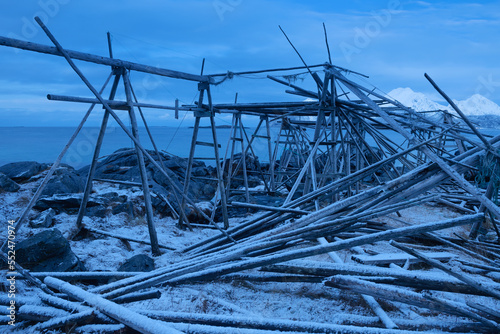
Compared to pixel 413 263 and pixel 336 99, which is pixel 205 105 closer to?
pixel 336 99

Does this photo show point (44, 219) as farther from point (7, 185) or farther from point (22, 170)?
point (22, 170)

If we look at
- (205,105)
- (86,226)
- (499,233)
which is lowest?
(86,226)

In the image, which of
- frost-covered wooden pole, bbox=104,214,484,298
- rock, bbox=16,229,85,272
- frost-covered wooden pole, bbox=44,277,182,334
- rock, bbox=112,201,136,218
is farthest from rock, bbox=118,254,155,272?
rock, bbox=112,201,136,218

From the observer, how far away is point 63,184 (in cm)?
1086

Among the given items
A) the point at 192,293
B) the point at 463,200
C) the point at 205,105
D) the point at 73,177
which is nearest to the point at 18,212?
the point at 73,177

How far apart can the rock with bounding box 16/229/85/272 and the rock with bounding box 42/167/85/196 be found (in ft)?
16.8

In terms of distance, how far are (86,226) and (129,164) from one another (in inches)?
342

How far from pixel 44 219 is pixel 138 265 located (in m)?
3.37

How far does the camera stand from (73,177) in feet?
38.0

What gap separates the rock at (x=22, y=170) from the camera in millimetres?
11180

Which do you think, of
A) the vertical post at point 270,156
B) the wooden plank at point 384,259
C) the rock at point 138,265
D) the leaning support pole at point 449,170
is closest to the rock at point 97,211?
the rock at point 138,265

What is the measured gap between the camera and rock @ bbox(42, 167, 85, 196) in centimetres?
1047

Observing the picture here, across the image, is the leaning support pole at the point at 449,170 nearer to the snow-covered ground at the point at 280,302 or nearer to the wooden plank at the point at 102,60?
the snow-covered ground at the point at 280,302

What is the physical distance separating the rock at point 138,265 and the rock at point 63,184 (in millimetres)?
5664
